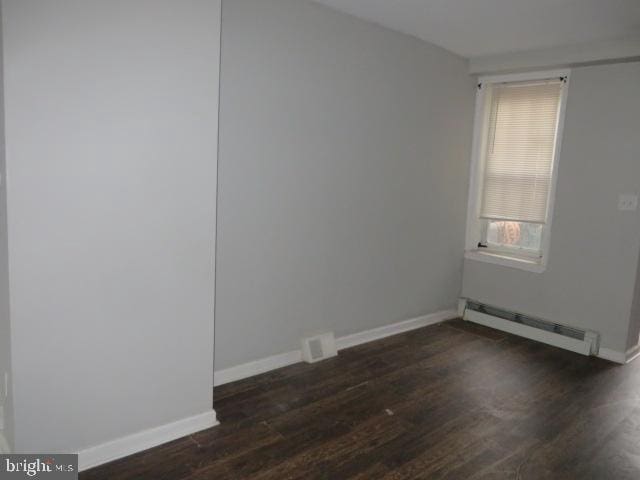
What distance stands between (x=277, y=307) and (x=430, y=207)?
1.83 metres

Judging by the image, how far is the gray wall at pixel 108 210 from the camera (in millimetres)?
2000

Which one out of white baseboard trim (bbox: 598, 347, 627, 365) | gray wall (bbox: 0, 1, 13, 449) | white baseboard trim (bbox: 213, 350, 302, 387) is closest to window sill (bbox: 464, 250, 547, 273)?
white baseboard trim (bbox: 598, 347, 627, 365)

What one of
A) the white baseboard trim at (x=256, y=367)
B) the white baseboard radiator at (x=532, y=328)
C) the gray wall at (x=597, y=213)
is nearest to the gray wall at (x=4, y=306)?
the white baseboard trim at (x=256, y=367)

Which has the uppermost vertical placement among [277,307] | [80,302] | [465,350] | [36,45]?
[36,45]

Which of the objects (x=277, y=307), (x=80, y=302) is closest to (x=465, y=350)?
(x=277, y=307)

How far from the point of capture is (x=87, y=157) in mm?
2137

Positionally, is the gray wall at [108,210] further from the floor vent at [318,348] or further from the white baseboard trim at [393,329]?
the white baseboard trim at [393,329]

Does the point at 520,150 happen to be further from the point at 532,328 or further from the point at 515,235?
the point at 532,328

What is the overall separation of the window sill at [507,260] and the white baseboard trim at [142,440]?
309cm

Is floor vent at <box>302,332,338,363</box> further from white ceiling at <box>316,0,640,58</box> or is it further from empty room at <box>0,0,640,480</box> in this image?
white ceiling at <box>316,0,640,58</box>

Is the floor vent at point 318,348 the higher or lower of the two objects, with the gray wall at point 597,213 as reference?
lower

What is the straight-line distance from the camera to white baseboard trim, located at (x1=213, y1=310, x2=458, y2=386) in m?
3.29

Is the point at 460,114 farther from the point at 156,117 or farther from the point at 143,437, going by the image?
the point at 143,437

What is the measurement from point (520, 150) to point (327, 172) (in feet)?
6.77
